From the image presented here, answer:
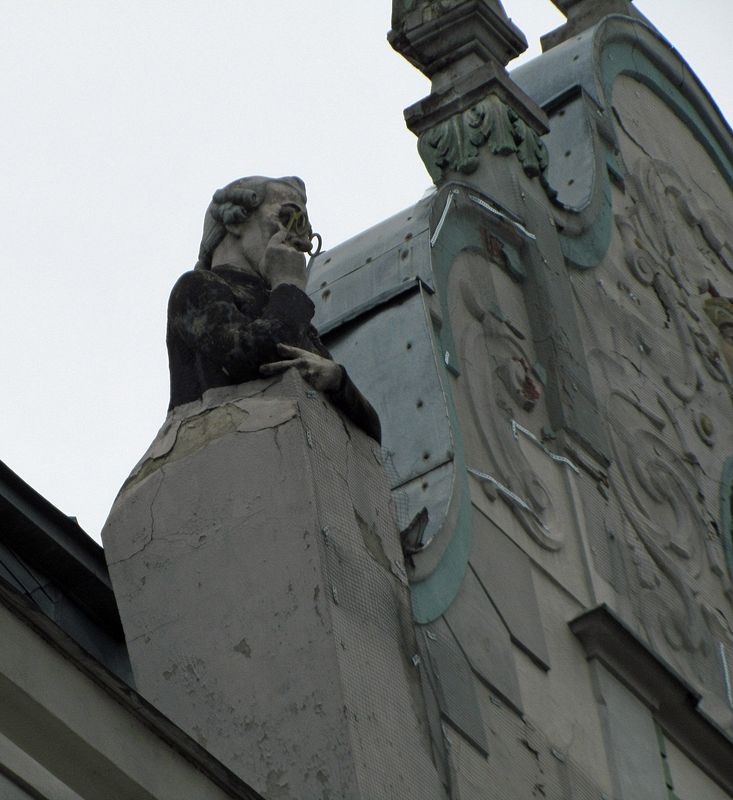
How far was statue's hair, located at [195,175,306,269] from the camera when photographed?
10.4m

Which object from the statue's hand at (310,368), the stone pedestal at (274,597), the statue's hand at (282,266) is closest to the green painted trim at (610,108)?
the statue's hand at (282,266)

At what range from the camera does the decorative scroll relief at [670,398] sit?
1214 cm

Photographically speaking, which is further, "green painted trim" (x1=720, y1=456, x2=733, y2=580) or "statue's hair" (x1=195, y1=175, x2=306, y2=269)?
"green painted trim" (x1=720, y1=456, x2=733, y2=580)

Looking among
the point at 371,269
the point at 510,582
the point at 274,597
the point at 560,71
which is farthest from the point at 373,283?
the point at 560,71

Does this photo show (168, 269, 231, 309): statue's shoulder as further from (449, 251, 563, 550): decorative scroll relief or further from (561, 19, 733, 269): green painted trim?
(561, 19, 733, 269): green painted trim

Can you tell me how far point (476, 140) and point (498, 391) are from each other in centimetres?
163

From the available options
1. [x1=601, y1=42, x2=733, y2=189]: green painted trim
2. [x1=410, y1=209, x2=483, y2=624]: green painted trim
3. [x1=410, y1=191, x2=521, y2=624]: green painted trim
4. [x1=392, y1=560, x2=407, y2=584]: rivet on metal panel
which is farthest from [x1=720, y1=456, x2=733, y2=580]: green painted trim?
[x1=392, y1=560, x2=407, y2=584]: rivet on metal panel

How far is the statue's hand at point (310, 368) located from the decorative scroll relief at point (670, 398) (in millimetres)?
2551

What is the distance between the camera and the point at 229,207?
10367mm

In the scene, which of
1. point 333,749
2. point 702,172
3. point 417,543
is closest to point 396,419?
point 417,543

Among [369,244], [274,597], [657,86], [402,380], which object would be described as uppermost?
[657,86]

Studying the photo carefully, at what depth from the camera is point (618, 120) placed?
1466cm

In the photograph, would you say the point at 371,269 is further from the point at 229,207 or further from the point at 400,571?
the point at 400,571

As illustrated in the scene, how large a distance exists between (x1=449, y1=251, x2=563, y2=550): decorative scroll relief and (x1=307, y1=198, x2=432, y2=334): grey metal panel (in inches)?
12.2
